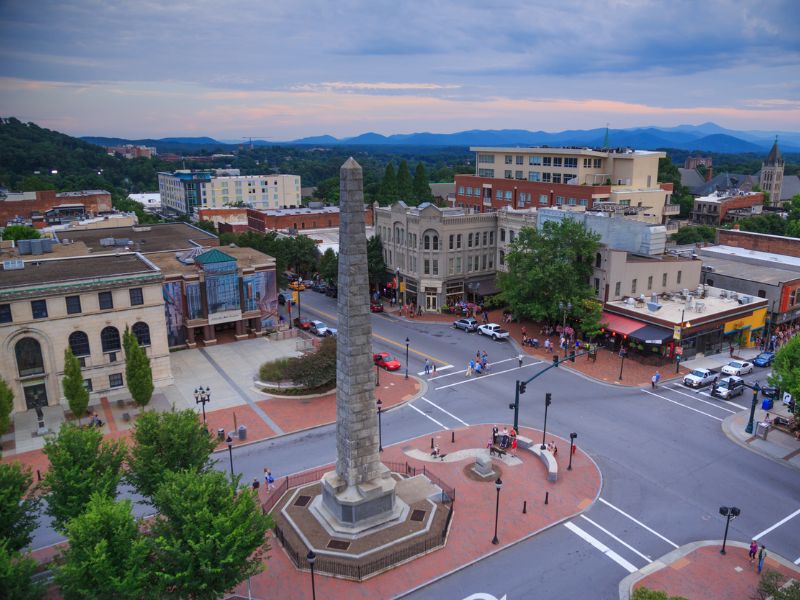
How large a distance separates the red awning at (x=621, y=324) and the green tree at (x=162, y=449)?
35204 mm

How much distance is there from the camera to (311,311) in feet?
210

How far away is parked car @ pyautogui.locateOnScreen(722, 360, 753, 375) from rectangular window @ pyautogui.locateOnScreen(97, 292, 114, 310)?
4478 centimetres

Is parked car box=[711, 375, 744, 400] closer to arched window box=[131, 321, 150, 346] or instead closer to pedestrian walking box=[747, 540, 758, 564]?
pedestrian walking box=[747, 540, 758, 564]

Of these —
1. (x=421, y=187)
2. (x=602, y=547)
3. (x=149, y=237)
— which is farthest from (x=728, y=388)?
(x=421, y=187)

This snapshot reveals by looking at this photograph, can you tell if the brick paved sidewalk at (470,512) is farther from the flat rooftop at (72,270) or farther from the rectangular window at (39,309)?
the flat rooftop at (72,270)

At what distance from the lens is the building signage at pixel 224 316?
5204 cm

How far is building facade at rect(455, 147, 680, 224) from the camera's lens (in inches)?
2803

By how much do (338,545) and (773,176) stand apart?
6901 inches

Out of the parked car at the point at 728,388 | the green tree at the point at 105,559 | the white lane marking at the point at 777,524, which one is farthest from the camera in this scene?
the parked car at the point at 728,388

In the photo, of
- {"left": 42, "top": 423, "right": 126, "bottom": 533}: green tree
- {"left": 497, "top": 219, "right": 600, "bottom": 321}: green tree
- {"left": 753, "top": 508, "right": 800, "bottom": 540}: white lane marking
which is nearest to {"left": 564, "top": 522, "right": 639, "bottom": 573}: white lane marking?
{"left": 753, "top": 508, "right": 800, "bottom": 540}: white lane marking

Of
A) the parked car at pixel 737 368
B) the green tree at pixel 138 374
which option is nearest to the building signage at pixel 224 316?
the green tree at pixel 138 374

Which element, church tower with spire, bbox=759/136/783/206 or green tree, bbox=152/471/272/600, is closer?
green tree, bbox=152/471/272/600

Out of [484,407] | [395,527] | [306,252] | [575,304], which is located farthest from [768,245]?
[395,527]

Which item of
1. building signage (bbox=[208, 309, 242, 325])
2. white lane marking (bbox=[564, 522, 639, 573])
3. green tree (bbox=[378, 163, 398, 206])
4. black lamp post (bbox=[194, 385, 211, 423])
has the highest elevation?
green tree (bbox=[378, 163, 398, 206])
